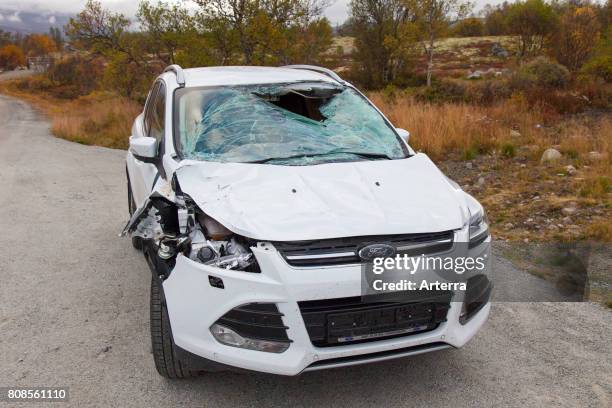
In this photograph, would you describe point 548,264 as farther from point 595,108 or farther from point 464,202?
point 595,108

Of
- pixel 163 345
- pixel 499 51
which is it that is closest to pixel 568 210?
pixel 163 345

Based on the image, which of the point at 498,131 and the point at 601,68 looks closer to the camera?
the point at 498,131

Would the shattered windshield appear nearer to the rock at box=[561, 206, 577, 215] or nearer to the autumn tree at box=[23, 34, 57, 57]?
the rock at box=[561, 206, 577, 215]

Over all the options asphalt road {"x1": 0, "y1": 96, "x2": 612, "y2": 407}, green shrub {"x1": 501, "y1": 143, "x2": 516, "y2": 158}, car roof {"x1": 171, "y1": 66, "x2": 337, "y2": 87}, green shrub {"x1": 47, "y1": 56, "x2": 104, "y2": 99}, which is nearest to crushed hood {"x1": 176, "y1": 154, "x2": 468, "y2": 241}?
asphalt road {"x1": 0, "y1": 96, "x2": 612, "y2": 407}

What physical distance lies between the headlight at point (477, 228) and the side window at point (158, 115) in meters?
2.28

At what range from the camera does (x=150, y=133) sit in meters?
4.77

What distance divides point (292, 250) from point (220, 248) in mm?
401

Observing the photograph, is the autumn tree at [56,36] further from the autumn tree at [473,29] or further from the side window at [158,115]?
the side window at [158,115]

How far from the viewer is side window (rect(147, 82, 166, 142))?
4194mm

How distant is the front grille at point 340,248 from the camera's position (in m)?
Result: 2.63

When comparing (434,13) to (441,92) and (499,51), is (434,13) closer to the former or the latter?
(441,92)

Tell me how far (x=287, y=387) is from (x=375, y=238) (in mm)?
1077

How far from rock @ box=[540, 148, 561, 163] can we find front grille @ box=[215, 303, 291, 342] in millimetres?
7179

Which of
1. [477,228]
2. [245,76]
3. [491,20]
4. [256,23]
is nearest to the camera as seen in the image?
[477,228]
